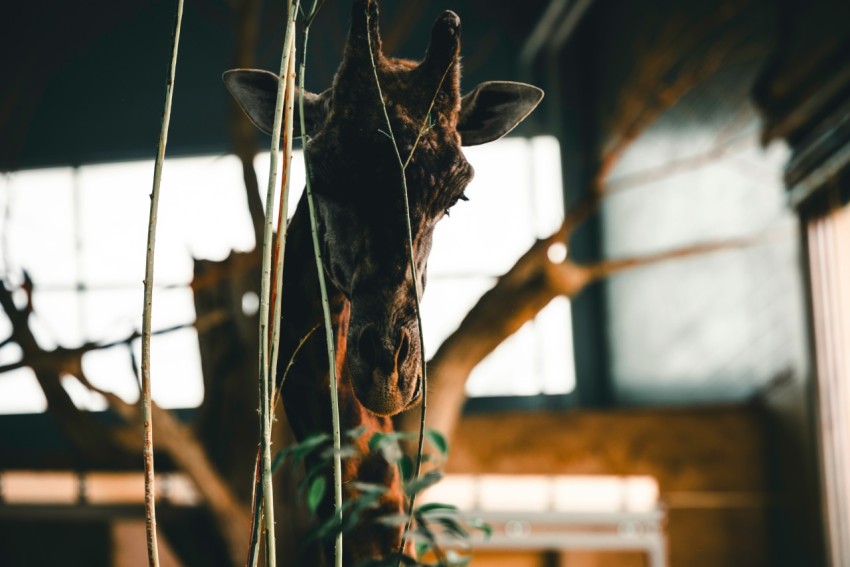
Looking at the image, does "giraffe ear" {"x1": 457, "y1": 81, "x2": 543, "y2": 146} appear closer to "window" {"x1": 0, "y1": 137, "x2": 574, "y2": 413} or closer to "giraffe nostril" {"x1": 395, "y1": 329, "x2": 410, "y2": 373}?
"giraffe nostril" {"x1": 395, "y1": 329, "x2": 410, "y2": 373}

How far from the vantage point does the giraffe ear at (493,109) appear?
3.12ft

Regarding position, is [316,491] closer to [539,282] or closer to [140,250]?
[539,282]

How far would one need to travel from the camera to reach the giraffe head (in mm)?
837

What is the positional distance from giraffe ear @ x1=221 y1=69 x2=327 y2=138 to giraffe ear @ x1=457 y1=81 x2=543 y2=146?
0.14 metres

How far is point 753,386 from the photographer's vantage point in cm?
579

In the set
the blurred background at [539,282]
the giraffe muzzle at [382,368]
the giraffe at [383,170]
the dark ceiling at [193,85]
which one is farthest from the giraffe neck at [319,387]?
the dark ceiling at [193,85]

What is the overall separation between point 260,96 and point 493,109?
0.24 metres

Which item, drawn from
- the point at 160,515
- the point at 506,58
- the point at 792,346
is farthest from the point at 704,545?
the point at 506,58

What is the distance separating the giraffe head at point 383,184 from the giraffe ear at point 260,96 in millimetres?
54

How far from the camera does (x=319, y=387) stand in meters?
0.98

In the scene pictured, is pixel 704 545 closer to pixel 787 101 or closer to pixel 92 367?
pixel 787 101

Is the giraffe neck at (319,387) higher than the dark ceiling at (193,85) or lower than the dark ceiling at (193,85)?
lower

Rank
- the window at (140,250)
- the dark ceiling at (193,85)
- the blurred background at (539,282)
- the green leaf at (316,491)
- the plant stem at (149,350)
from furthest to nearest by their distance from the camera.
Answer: the window at (140,250), the dark ceiling at (193,85), the blurred background at (539,282), the green leaf at (316,491), the plant stem at (149,350)

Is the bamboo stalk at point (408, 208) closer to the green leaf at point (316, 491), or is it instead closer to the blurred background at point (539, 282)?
the green leaf at point (316, 491)
